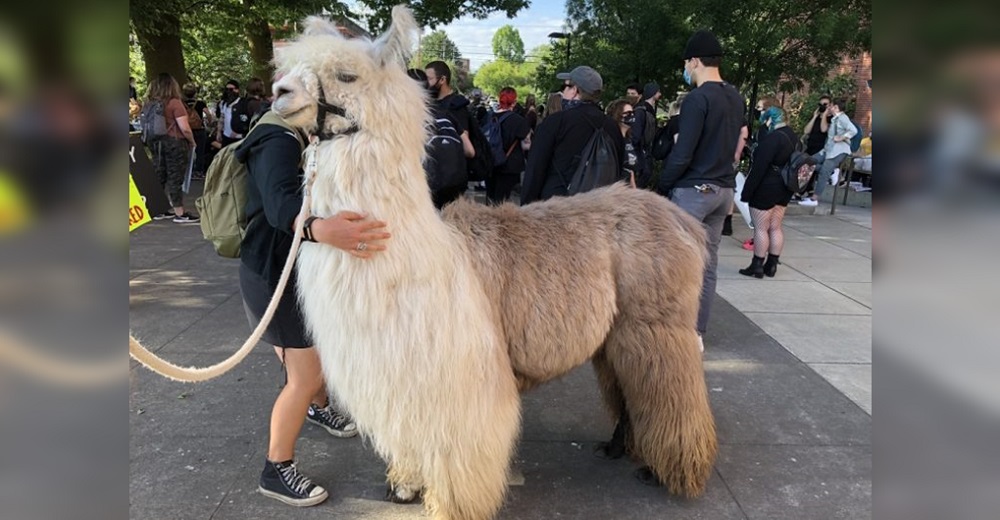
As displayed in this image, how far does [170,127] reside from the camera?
29.9 feet

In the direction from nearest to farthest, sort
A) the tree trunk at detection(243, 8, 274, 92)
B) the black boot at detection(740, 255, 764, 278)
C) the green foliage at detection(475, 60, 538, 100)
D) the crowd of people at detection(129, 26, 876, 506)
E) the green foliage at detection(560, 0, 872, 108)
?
the crowd of people at detection(129, 26, 876, 506) < the black boot at detection(740, 255, 764, 278) < the green foliage at detection(560, 0, 872, 108) < the tree trunk at detection(243, 8, 274, 92) < the green foliage at detection(475, 60, 538, 100)

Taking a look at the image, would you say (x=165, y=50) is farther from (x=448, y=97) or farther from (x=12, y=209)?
(x=12, y=209)

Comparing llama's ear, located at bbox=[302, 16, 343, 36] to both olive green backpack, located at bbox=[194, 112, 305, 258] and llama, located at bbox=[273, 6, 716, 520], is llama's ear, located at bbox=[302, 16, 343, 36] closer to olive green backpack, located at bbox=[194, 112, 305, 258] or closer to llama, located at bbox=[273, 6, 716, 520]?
llama, located at bbox=[273, 6, 716, 520]

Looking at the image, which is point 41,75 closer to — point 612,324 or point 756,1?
point 612,324

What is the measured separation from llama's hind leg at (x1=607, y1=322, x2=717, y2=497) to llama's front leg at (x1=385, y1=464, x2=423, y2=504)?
3.49 feet

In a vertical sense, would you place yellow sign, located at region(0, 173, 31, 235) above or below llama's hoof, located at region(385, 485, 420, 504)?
above

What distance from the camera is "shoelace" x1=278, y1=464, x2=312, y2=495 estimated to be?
9.61ft

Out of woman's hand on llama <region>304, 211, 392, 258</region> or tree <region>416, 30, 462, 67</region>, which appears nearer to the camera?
woman's hand on llama <region>304, 211, 392, 258</region>

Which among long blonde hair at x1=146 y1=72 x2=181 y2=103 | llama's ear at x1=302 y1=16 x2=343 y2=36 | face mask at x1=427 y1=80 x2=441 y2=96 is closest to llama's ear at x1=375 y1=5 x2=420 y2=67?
llama's ear at x1=302 y1=16 x2=343 y2=36

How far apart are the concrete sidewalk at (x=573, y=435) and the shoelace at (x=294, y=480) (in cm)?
9

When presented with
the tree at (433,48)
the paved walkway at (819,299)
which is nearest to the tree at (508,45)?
the tree at (433,48)

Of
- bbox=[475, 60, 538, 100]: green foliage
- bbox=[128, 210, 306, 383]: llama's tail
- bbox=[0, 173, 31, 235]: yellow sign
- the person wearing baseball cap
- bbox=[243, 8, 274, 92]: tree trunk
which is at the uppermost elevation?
bbox=[475, 60, 538, 100]: green foliage

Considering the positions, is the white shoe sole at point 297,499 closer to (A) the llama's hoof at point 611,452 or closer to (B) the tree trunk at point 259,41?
(A) the llama's hoof at point 611,452

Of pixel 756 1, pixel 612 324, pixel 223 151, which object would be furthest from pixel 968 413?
pixel 756 1
